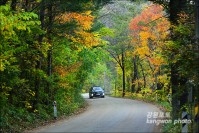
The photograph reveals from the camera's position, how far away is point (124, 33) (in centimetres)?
4909

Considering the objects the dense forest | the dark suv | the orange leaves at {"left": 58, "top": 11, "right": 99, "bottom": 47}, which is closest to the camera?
the dense forest

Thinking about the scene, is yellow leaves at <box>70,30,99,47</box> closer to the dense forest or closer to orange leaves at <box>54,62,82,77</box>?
the dense forest

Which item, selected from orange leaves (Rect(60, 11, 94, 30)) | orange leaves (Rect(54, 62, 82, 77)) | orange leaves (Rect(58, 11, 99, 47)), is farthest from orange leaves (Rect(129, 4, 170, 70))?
orange leaves (Rect(60, 11, 94, 30))

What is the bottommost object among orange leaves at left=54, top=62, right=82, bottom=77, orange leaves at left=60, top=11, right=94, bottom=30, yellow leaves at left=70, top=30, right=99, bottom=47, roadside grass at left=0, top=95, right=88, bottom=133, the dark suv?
the dark suv

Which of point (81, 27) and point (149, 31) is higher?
point (149, 31)

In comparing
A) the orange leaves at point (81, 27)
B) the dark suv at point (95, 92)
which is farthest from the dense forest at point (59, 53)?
the dark suv at point (95, 92)

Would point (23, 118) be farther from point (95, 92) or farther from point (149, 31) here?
point (95, 92)

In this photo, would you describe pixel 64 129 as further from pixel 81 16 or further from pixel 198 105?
pixel 81 16

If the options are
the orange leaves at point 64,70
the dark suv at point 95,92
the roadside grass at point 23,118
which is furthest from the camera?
the dark suv at point 95,92

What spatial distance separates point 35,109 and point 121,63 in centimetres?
3812

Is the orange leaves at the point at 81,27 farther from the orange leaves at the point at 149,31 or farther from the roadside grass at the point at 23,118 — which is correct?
the orange leaves at the point at 149,31

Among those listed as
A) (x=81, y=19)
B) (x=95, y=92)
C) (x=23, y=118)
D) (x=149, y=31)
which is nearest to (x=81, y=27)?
(x=81, y=19)

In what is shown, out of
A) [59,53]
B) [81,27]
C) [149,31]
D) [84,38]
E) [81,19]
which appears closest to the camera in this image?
[81,27]

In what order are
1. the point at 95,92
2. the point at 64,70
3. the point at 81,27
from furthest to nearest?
the point at 95,92, the point at 64,70, the point at 81,27
